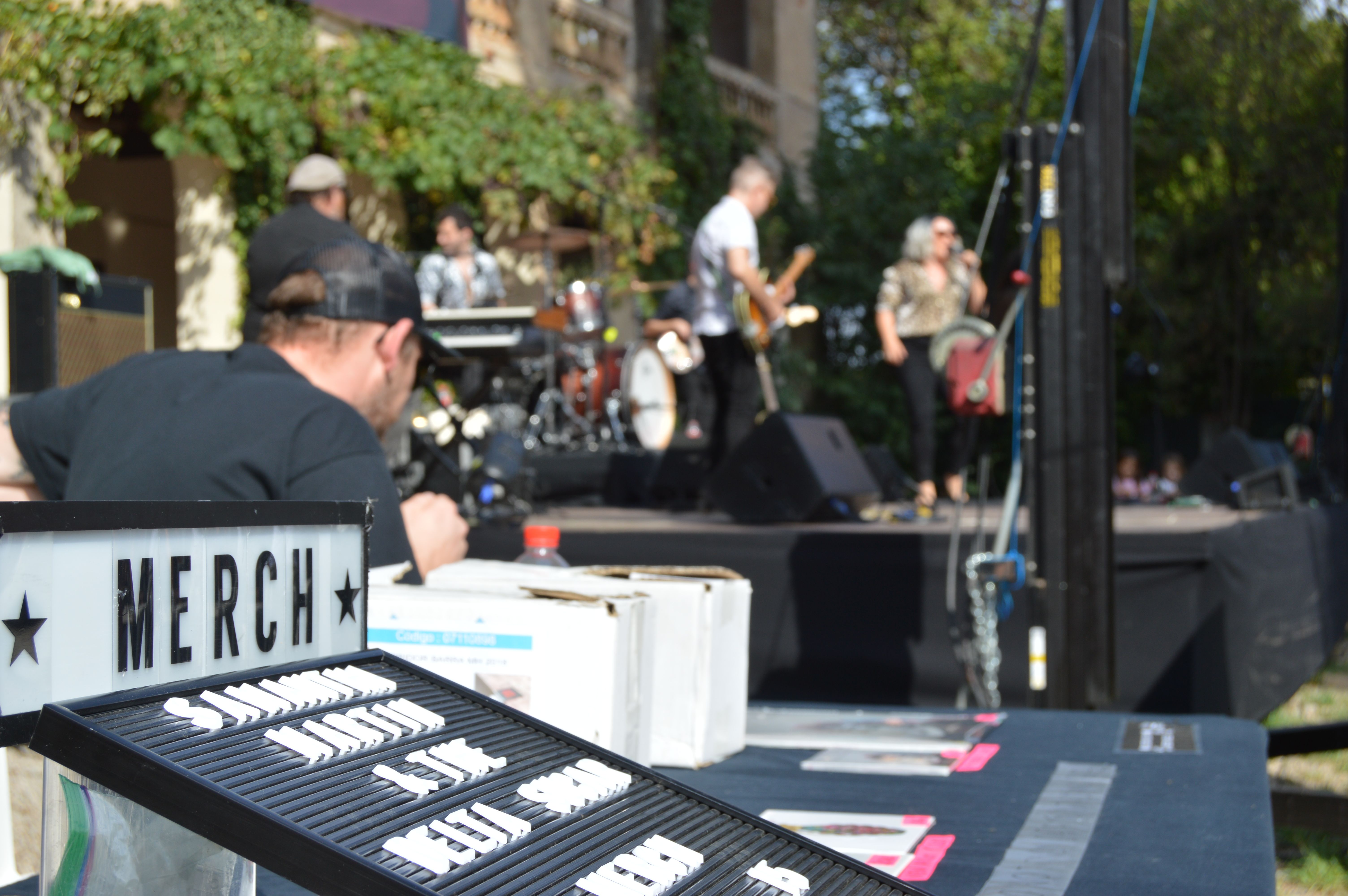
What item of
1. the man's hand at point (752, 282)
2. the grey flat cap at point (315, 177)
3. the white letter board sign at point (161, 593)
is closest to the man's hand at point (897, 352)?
the man's hand at point (752, 282)

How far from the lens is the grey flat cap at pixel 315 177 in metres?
4.10

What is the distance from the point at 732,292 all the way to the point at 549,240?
4.36 meters

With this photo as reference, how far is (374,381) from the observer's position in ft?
6.30

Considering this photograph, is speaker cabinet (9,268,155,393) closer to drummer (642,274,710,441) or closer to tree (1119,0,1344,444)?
drummer (642,274,710,441)

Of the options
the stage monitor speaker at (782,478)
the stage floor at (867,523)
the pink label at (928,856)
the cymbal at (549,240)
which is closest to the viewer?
the pink label at (928,856)

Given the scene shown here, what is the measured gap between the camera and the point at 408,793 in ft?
2.60

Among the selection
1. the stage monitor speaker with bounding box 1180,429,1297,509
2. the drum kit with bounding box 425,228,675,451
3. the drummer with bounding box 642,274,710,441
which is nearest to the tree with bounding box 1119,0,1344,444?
the stage monitor speaker with bounding box 1180,429,1297,509

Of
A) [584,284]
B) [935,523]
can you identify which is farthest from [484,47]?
[935,523]

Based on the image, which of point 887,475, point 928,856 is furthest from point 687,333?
point 928,856

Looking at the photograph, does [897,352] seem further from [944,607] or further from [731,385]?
[944,607]

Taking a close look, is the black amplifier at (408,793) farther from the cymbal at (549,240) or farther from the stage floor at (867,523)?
the cymbal at (549,240)

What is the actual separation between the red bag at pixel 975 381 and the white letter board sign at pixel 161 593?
261cm

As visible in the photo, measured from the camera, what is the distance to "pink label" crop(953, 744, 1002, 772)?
168cm

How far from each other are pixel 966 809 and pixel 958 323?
7.97 ft
